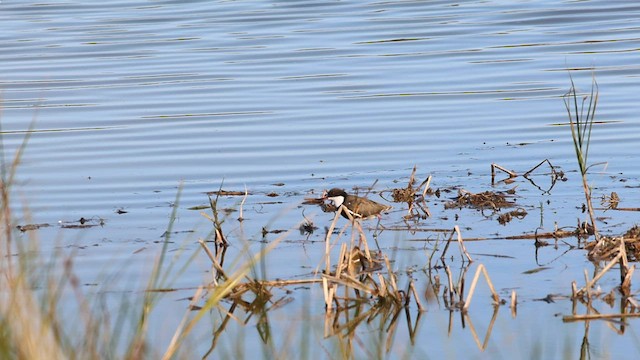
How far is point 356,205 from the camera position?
27.5 ft

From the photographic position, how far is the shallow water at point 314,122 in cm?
812

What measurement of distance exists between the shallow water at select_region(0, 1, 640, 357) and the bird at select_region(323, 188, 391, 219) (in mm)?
163

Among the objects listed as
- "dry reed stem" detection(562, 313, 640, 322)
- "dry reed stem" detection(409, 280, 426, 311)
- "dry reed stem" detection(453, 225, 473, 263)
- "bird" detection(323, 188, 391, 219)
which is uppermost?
"bird" detection(323, 188, 391, 219)

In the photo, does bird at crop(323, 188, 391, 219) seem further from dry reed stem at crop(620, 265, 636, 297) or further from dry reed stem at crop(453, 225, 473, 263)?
dry reed stem at crop(620, 265, 636, 297)

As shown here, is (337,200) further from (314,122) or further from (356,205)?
(314,122)

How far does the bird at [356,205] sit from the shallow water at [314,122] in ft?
0.53

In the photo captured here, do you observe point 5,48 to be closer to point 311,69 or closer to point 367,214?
point 311,69

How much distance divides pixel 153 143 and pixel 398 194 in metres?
3.61

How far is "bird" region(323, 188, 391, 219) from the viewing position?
8.34 meters

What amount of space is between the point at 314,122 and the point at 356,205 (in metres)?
4.62

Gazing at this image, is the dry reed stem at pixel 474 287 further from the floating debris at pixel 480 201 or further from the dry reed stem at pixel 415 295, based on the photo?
the floating debris at pixel 480 201

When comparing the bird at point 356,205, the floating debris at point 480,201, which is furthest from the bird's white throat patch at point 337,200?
the floating debris at point 480,201

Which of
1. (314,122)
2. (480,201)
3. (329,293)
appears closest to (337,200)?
(480,201)

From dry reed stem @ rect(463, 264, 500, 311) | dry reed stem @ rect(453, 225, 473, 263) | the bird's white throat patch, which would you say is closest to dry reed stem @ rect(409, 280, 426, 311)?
dry reed stem @ rect(463, 264, 500, 311)
